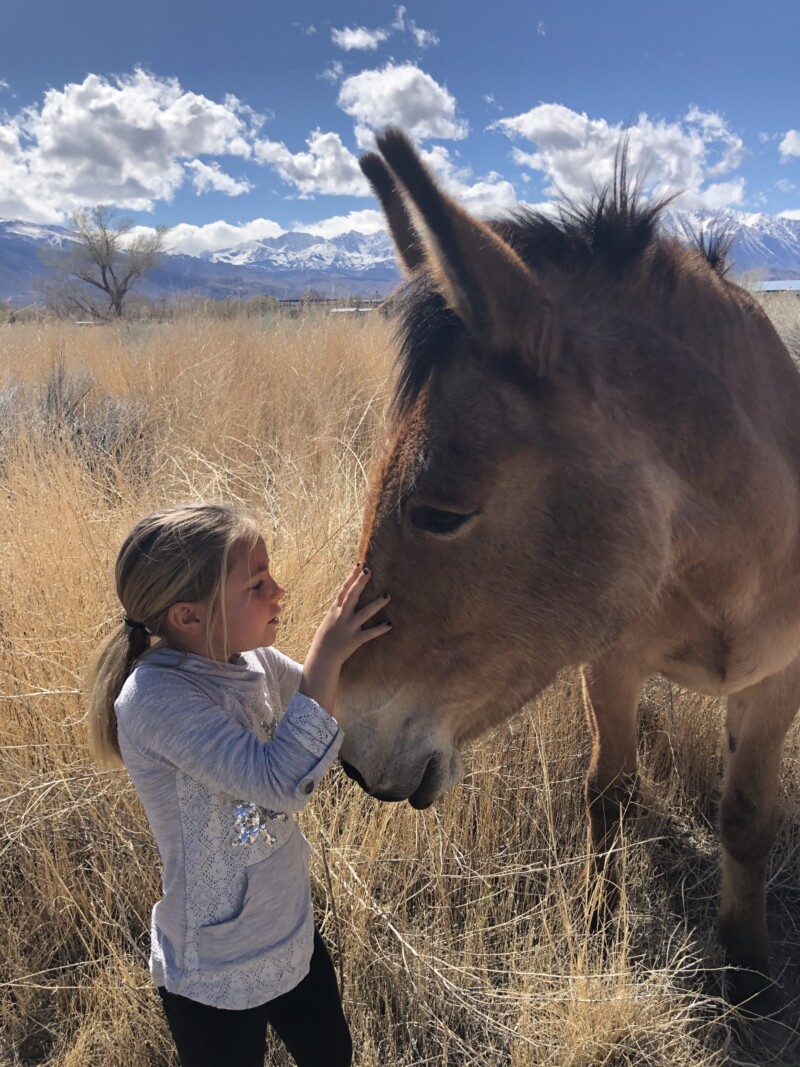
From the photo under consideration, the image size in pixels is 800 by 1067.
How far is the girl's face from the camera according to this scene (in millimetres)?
1489

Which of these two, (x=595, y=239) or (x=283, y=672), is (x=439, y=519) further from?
(x=595, y=239)

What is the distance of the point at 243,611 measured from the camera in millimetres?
1498

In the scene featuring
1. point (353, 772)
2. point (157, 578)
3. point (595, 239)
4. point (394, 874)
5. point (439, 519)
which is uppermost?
point (595, 239)

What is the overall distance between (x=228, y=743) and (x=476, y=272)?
112cm

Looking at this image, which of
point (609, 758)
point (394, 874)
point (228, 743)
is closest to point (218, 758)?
point (228, 743)

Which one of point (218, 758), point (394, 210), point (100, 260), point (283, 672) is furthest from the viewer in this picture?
point (100, 260)

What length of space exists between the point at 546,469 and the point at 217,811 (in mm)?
1049

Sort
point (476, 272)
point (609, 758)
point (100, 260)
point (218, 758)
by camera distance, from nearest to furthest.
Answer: point (218, 758) < point (476, 272) < point (609, 758) < point (100, 260)

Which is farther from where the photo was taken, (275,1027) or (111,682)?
(275,1027)

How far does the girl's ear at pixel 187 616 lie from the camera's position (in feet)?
4.82

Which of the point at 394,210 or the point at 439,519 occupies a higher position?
the point at 394,210

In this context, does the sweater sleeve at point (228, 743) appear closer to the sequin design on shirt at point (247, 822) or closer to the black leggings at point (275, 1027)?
the sequin design on shirt at point (247, 822)

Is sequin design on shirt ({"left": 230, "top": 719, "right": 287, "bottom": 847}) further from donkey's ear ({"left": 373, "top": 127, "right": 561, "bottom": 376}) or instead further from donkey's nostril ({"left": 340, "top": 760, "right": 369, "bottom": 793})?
donkey's ear ({"left": 373, "top": 127, "right": 561, "bottom": 376})

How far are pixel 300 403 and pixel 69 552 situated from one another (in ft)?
12.9
